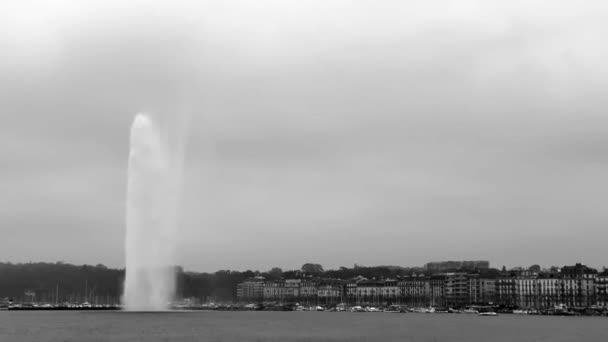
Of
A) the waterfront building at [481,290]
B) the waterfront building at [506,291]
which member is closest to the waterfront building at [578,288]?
the waterfront building at [506,291]

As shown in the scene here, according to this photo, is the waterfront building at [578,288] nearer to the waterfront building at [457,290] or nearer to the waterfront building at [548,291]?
the waterfront building at [548,291]

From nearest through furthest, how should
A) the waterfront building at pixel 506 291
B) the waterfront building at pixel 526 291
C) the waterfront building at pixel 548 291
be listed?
the waterfront building at pixel 548 291
the waterfront building at pixel 526 291
the waterfront building at pixel 506 291

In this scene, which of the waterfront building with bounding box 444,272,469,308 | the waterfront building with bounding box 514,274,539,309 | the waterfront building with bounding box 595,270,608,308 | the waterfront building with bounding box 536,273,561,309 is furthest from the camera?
the waterfront building with bounding box 444,272,469,308

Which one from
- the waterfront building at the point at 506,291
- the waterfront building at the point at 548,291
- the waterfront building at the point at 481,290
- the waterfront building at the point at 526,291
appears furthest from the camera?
the waterfront building at the point at 481,290

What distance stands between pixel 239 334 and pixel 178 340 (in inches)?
429

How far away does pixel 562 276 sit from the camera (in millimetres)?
174500

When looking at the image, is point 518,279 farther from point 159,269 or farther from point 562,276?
point 159,269

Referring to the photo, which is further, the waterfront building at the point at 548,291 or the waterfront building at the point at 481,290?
the waterfront building at the point at 481,290

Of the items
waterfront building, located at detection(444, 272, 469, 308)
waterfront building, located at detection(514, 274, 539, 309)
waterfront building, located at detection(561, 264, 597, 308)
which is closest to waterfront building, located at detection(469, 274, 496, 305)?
waterfront building, located at detection(444, 272, 469, 308)

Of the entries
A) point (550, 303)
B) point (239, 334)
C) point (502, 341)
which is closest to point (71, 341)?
point (239, 334)

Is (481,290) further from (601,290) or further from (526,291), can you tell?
(601,290)

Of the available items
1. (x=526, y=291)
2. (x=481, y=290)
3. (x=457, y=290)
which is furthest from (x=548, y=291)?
(x=457, y=290)

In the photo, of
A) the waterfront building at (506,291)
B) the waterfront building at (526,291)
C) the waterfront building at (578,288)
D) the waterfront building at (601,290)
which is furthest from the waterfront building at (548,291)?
the waterfront building at (601,290)

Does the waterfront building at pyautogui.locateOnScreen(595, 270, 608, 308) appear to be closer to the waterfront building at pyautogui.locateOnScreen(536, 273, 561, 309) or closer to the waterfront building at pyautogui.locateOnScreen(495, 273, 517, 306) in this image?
the waterfront building at pyautogui.locateOnScreen(536, 273, 561, 309)
